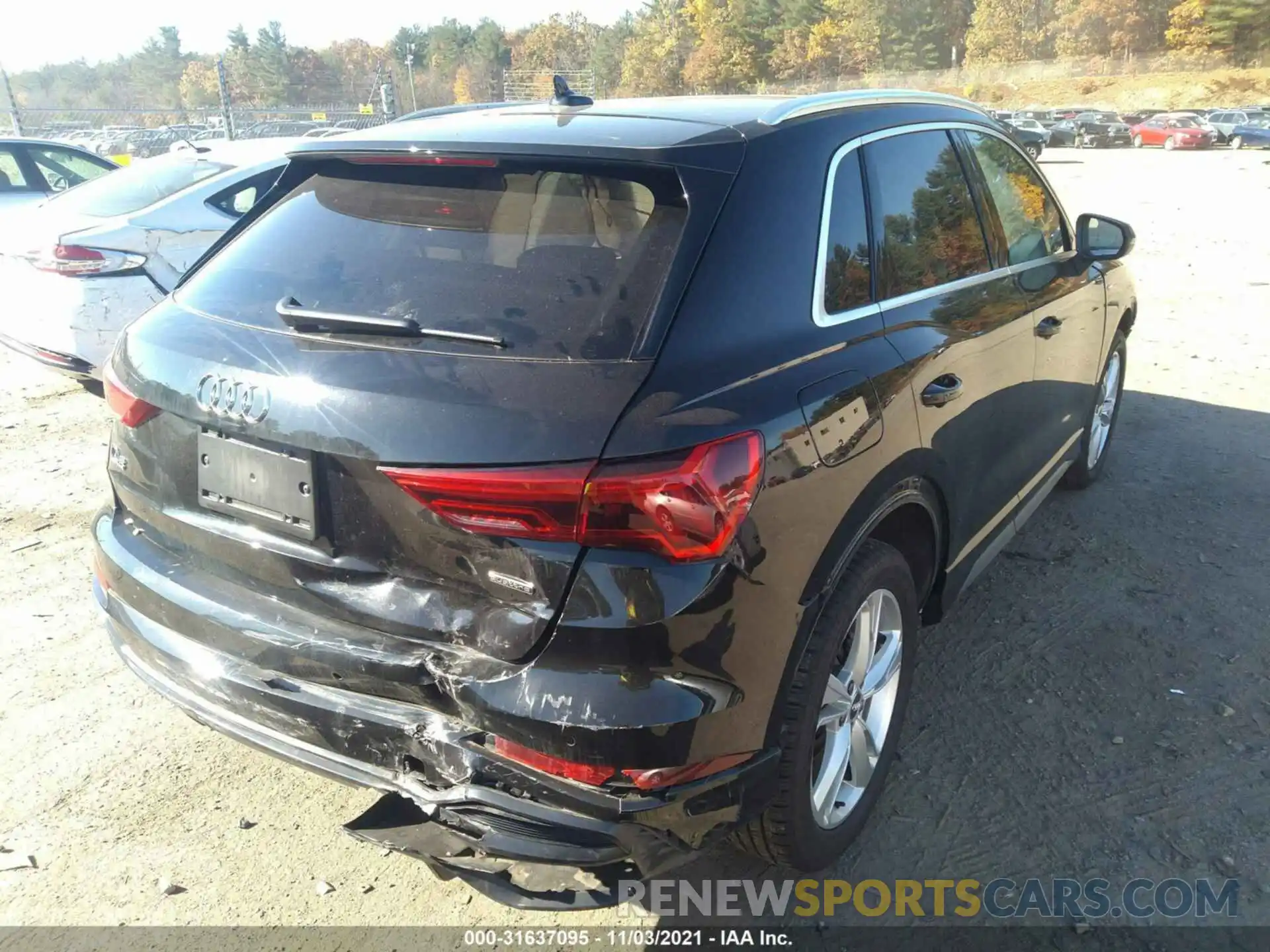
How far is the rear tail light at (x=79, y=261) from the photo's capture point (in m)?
5.83

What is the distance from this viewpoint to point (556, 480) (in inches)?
71.1

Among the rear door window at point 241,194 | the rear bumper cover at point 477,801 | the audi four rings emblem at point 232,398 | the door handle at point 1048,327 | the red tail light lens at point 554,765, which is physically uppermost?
the rear door window at point 241,194

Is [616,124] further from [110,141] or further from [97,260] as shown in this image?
[110,141]

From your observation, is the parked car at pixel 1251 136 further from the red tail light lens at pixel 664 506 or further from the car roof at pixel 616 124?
the red tail light lens at pixel 664 506

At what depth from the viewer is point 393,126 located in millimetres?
2807

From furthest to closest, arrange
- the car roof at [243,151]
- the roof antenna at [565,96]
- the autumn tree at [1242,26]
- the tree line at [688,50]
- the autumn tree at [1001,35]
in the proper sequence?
1. the autumn tree at [1001,35]
2. the tree line at [688,50]
3. the autumn tree at [1242,26]
4. the car roof at [243,151]
5. the roof antenna at [565,96]

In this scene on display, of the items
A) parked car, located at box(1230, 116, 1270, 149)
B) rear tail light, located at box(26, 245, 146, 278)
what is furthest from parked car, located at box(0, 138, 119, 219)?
parked car, located at box(1230, 116, 1270, 149)

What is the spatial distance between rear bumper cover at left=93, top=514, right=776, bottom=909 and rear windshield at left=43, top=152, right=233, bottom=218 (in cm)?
539

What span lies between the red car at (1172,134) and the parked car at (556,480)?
40.8 metres

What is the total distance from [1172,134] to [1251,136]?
8.88 ft

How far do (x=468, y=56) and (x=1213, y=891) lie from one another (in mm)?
113800

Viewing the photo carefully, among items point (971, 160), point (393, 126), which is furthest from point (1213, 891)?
point (393, 126)

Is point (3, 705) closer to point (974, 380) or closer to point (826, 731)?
point (826, 731)

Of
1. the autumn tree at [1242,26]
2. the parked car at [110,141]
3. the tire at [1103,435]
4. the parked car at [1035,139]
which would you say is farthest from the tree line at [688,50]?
the tire at [1103,435]
